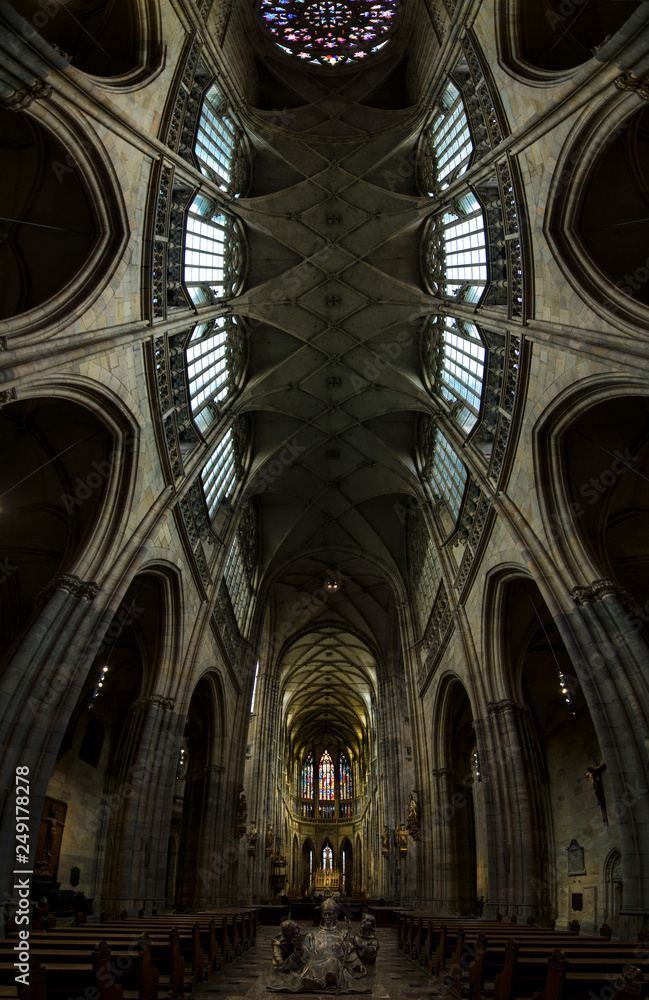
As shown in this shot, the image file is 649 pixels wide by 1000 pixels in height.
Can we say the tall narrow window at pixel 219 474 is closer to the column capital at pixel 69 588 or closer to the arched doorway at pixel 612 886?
the column capital at pixel 69 588

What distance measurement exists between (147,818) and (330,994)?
10.9 m

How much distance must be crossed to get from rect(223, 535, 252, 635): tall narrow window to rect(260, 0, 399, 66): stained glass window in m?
19.2

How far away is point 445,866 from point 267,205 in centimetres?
2643

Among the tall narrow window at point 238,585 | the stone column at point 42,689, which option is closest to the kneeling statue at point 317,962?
the stone column at point 42,689

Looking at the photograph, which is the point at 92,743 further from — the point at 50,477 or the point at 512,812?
the point at 512,812

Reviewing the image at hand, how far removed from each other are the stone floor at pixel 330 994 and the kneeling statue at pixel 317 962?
0.45ft

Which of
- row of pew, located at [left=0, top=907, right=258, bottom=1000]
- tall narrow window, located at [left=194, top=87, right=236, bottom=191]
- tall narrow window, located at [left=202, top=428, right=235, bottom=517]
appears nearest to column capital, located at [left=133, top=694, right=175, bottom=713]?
tall narrow window, located at [left=202, top=428, right=235, bottom=517]

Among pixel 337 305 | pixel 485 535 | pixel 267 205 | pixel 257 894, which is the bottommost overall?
pixel 257 894

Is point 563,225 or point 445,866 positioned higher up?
point 563,225

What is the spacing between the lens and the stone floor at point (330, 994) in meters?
7.40

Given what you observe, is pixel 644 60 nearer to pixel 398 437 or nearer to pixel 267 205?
pixel 267 205

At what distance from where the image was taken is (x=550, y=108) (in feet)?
40.5

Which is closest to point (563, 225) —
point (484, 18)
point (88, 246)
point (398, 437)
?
point (484, 18)

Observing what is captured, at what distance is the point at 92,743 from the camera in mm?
23250
